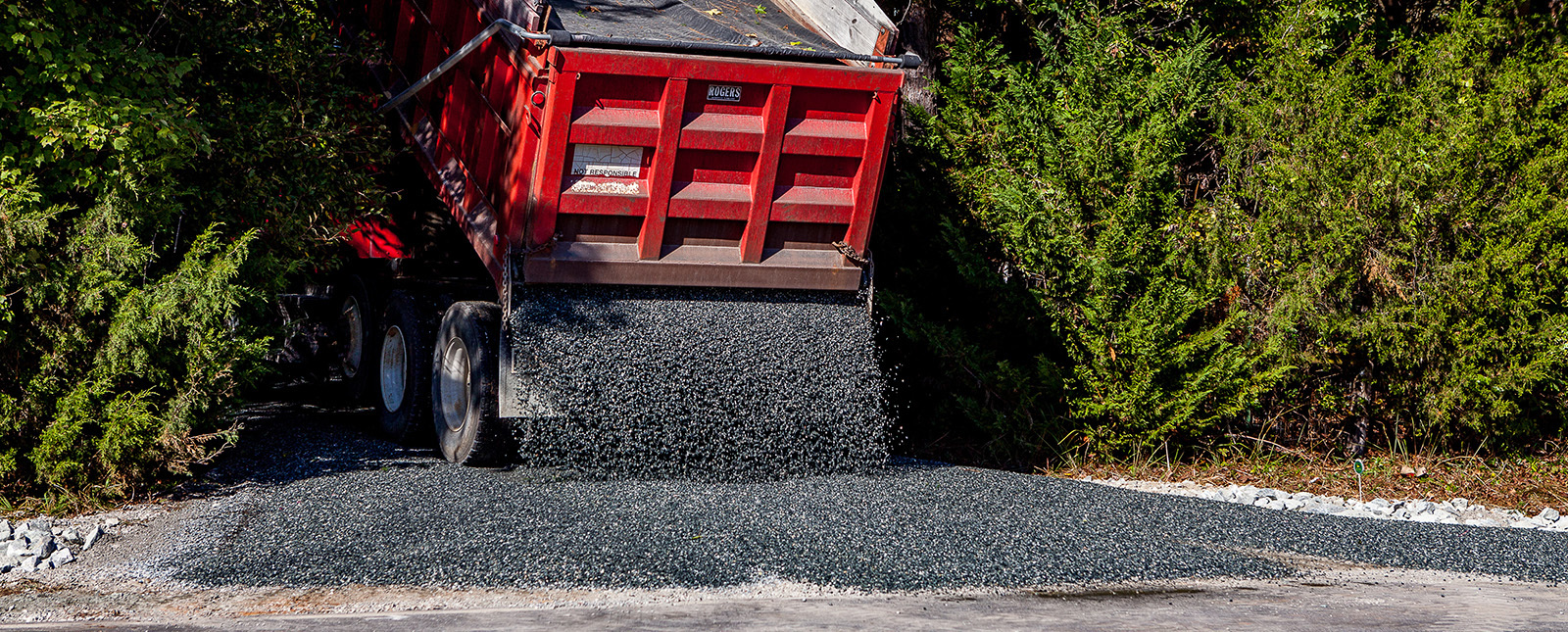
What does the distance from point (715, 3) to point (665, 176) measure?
141 cm

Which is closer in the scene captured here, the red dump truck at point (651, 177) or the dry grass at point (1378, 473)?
the red dump truck at point (651, 177)

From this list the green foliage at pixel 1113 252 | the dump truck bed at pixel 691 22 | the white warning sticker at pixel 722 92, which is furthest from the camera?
the green foliage at pixel 1113 252

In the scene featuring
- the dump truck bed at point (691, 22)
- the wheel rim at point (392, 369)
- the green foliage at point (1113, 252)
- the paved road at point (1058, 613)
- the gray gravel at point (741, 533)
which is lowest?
the paved road at point (1058, 613)

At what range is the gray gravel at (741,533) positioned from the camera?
4.54 metres

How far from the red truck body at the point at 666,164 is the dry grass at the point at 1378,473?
2.32 m

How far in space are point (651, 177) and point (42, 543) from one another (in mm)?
2924

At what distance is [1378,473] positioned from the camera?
24.6 ft

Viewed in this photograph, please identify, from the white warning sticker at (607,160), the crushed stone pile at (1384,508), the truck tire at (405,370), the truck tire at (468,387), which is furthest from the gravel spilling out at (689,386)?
the crushed stone pile at (1384,508)

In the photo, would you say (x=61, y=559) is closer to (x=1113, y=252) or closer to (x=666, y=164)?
(x=666, y=164)

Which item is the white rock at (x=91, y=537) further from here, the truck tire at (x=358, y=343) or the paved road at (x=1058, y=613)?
the truck tire at (x=358, y=343)

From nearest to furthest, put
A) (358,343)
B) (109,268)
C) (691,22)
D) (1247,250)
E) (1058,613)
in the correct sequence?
(1058,613) < (109,268) < (691,22) < (1247,250) < (358,343)

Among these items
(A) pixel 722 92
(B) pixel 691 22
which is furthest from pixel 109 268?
(B) pixel 691 22

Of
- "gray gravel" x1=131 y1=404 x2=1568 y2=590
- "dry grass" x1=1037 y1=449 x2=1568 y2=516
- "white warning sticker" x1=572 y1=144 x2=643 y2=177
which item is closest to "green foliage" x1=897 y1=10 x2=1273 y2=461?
"dry grass" x1=1037 y1=449 x2=1568 y2=516

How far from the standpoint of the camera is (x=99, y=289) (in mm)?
5492
